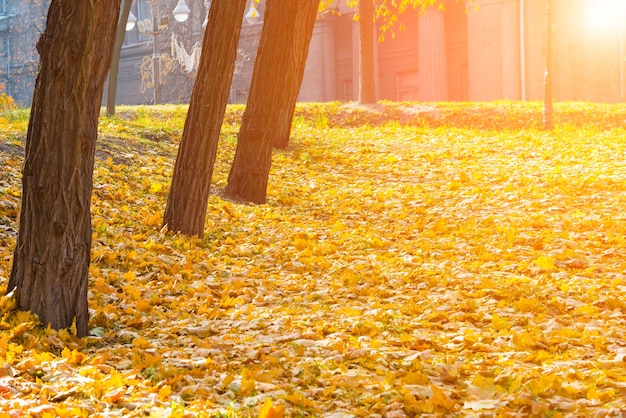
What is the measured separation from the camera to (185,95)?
3338 centimetres

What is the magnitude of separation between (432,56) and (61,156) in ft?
77.9

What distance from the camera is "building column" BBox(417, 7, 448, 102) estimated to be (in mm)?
27172

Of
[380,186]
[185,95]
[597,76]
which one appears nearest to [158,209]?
[380,186]

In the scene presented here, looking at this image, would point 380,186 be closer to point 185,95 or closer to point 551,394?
point 551,394

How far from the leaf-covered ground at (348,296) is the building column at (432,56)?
13.6 m

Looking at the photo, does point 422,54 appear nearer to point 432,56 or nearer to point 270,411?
point 432,56

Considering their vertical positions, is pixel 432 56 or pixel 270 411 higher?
pixel 432 56

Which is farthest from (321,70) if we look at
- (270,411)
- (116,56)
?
(270,411)

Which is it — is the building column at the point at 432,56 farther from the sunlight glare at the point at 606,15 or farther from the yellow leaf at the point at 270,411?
the yellow leaf at the point at 270,411

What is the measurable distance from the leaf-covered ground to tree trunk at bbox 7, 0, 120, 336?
0.76 ft

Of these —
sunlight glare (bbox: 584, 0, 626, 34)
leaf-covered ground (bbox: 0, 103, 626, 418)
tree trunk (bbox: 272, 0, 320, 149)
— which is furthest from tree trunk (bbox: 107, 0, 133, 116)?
sunlight glare (bbox: 584, 0, 626, 34)

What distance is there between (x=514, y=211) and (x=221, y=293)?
15.2ft

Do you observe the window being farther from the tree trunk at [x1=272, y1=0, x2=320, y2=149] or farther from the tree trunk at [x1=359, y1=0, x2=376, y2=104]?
the tree trunk at [x1=272, y1=0, x2=320, y2=149]

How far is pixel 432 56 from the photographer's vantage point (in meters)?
27.5
